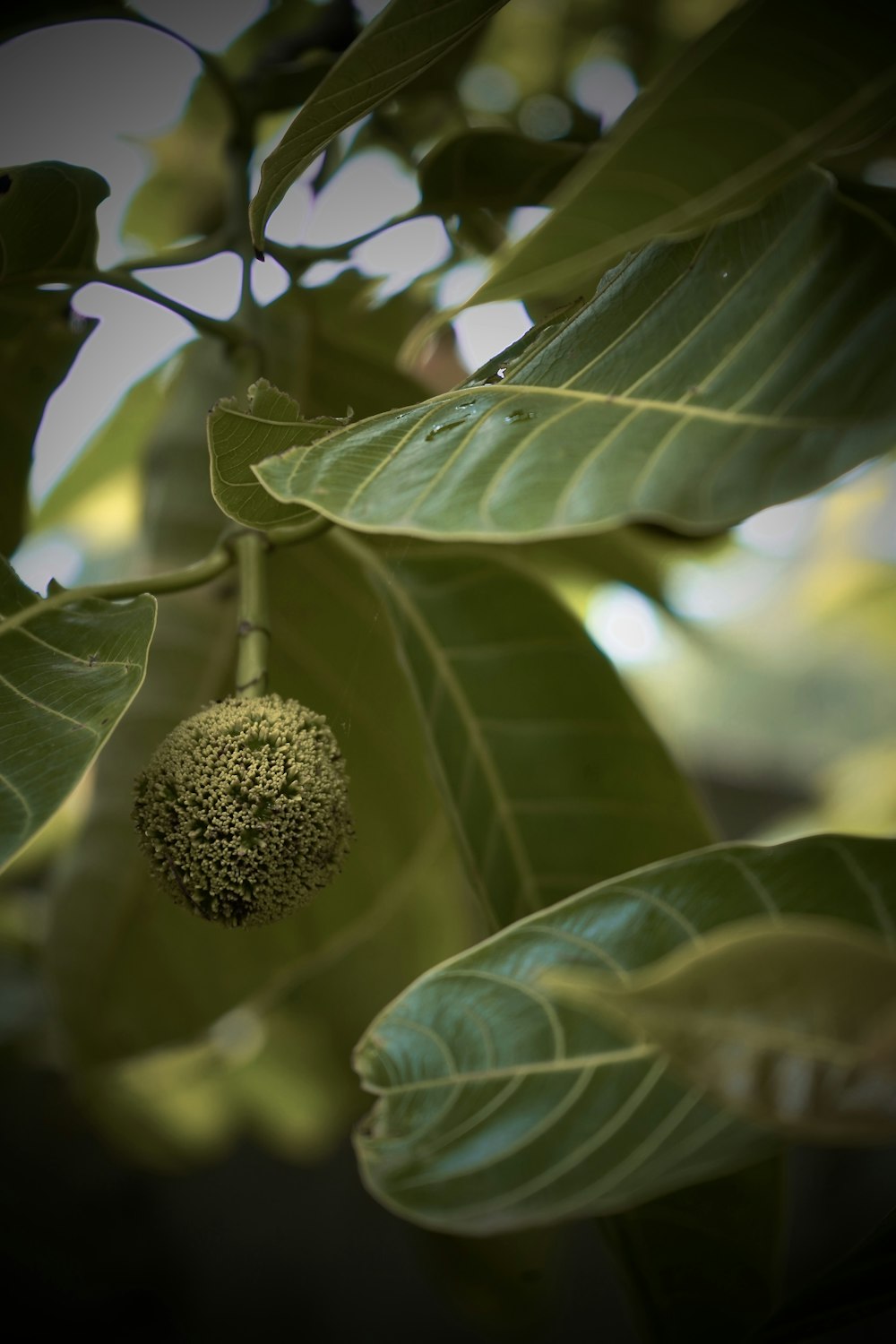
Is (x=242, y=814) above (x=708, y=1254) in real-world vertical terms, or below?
above

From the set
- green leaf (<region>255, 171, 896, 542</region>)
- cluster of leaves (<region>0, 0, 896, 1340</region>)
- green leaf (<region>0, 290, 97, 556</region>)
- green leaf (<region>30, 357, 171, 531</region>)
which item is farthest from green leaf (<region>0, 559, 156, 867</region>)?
green leaf (<region>30, 357, 171, 531</region>)

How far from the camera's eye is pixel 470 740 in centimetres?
69

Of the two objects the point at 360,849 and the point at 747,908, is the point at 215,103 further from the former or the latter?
the point at 747,908

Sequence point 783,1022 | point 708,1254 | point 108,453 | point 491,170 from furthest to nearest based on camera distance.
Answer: point 108,453 → point 491,170 → point 708,1254 → point 783,1022

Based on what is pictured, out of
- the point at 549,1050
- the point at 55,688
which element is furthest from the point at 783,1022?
the point at 55,688

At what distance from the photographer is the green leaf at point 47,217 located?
511mm

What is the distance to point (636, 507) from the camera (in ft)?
1.06

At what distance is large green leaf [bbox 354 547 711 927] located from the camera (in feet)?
2.16

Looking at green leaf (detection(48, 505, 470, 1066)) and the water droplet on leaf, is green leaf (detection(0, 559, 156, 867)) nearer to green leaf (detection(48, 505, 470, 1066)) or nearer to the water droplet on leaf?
the water droplet on leaf

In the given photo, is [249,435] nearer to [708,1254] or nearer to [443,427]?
[443,427]

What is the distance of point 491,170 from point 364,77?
0.87 feet

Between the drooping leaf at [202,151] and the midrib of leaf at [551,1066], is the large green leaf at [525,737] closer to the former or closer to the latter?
the midrib of leaf at [551,1066]

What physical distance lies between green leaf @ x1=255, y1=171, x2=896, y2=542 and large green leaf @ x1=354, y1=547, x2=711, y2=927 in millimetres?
278

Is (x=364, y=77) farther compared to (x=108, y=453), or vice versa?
(x=108, y=453)
